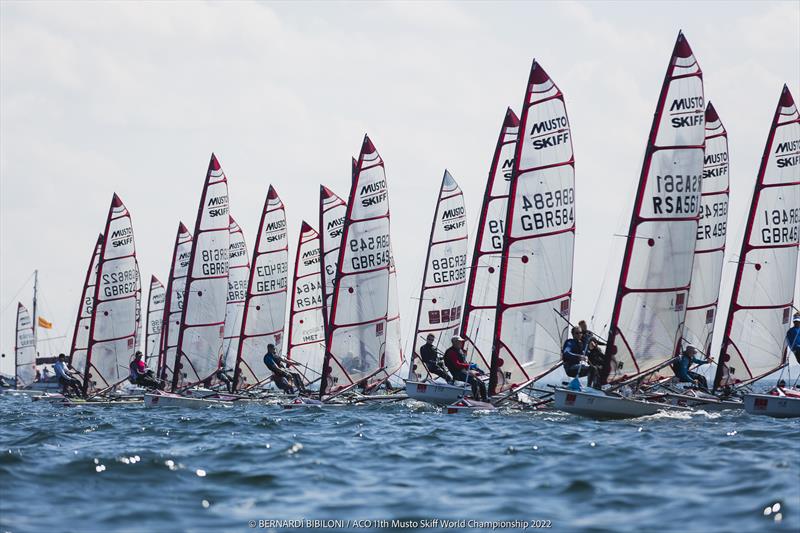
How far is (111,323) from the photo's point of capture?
35281mm

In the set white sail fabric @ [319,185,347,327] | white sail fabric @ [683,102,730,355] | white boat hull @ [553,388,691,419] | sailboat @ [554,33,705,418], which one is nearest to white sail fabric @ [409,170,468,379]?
white sail fabric @ [319,185,347,327]

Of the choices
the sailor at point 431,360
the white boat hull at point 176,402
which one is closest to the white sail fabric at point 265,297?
the white boat hull at point 176,402

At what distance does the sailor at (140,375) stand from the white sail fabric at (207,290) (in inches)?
143

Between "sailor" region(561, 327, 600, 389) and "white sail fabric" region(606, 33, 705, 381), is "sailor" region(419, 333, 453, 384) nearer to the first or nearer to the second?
"sailor" region(561, 327, 600, 389)

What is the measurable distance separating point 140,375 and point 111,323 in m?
3.30

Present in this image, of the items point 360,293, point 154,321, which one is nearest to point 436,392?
point 360,293

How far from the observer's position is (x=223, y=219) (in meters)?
37.2

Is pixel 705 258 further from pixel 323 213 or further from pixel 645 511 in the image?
pixel 645 511

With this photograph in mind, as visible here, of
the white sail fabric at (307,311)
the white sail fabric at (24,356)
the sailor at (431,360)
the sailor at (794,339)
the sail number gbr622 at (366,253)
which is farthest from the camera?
the white sail fabric at (24,356)

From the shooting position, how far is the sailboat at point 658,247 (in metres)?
23.1

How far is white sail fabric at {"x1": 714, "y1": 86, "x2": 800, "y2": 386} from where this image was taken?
25906 millimetres

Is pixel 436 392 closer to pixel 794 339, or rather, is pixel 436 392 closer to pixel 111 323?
pixel 794 339

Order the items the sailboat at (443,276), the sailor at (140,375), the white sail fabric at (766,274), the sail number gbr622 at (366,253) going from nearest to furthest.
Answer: the white sail fabric at (766,274) → the sail number gbr622 at (366,253) → the sailor at (140,375) → the sailboat at (443,276)

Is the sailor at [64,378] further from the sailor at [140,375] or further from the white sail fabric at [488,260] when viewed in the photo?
the white sail fabric at [488,260]
